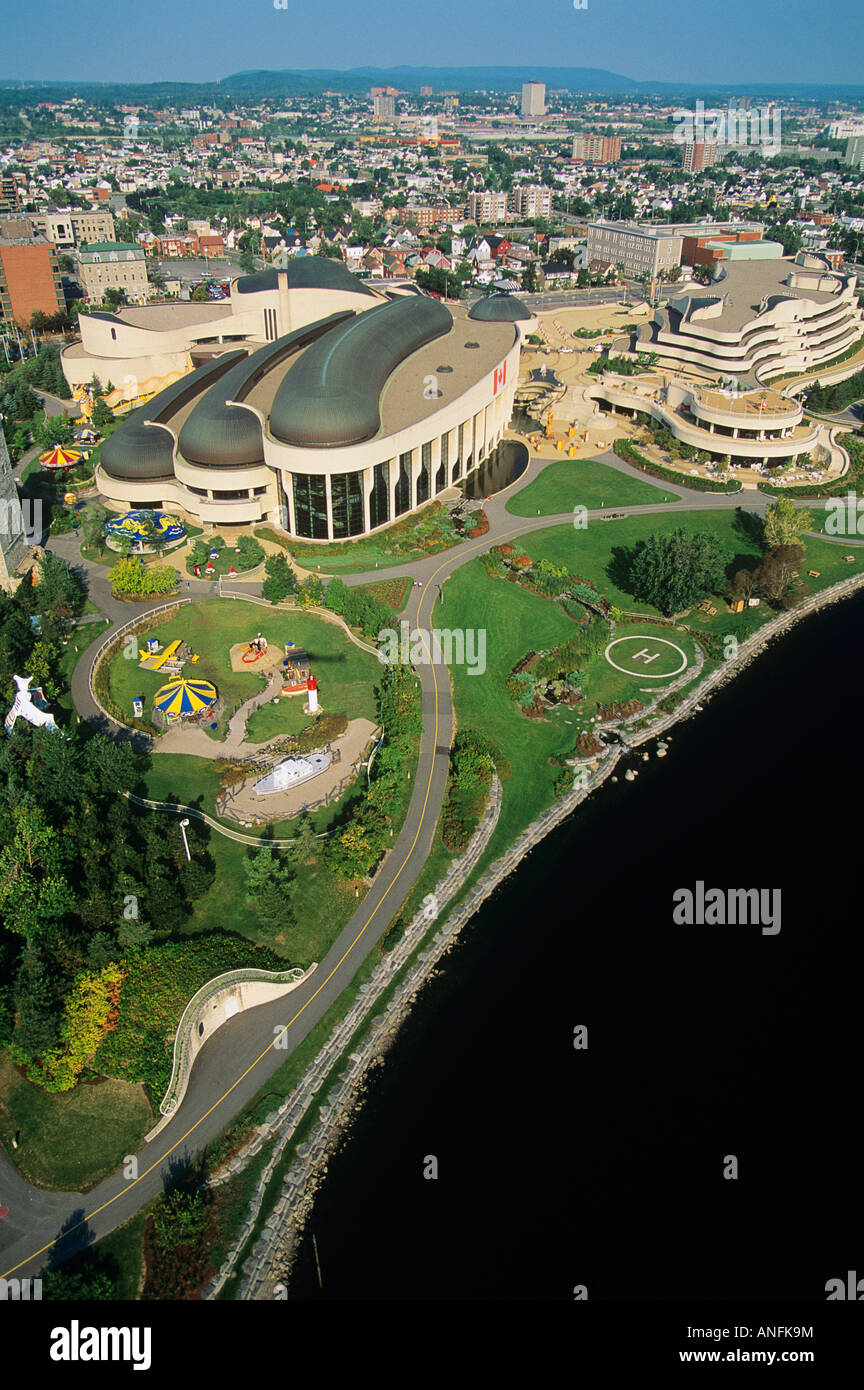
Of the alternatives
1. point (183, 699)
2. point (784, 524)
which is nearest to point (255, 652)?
point (183, 699)

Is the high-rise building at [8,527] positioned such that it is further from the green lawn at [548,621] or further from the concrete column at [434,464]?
the concrete column at [434,464]

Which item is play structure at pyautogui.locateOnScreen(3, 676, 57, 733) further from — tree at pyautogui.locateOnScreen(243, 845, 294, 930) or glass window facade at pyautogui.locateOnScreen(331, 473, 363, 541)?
glass window facade at pyautogui.locateOnScreen(331, 473, 363, 541)

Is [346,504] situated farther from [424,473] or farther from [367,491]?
[424,473]

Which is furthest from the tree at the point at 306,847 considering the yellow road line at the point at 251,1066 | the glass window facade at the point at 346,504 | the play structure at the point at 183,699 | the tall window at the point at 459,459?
the tall window at the point at 459,459

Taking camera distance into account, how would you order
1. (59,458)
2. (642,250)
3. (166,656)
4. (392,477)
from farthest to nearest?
(642,250) → (59,458) → (392,477) → (166,656)

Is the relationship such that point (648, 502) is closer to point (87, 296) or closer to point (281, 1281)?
point (281, 1281)

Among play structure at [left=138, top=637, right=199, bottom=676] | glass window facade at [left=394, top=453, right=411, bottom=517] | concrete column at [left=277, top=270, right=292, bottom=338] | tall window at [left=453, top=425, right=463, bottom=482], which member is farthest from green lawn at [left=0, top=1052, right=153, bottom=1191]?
concrete column at [left=277, top=270, right=292, bottom=338]
